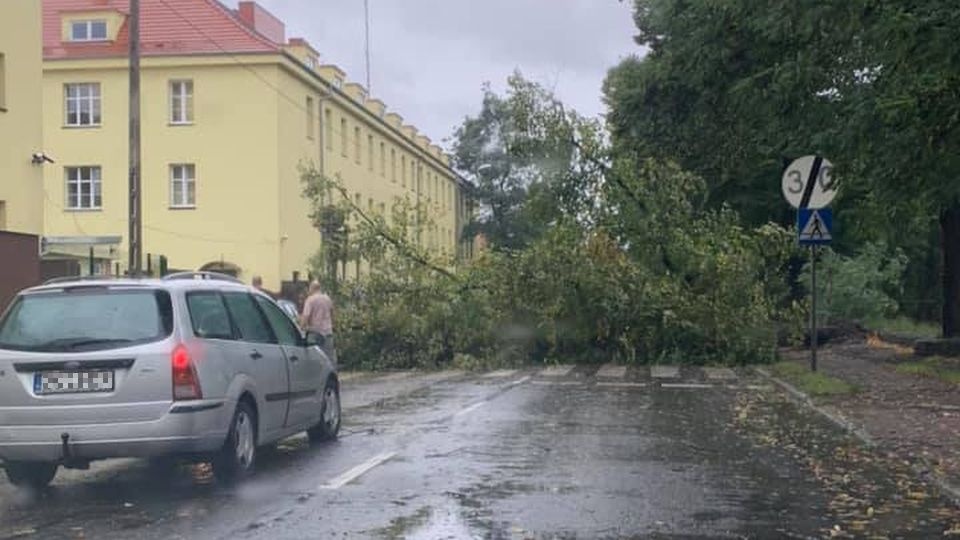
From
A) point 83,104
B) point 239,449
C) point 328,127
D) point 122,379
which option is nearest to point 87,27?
point 83,104

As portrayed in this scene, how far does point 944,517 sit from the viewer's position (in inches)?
327

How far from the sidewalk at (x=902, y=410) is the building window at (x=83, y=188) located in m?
31.5

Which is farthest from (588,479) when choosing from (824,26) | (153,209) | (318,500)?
(153,209)

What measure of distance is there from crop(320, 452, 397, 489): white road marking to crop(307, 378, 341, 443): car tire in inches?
49.0

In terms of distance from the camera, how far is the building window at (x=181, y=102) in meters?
45.7

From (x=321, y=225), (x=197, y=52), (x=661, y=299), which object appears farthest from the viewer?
(x=197, y=52)

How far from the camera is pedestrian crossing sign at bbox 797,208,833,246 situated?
61.5 ft

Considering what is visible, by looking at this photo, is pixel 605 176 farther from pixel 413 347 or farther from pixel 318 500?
pixel 318 500

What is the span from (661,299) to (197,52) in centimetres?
2697

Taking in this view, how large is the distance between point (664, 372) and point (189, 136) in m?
28.0

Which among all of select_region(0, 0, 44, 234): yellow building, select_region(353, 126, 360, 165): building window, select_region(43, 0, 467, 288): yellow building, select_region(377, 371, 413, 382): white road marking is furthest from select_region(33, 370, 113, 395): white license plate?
select_region(353, 126, 360, 165): building window

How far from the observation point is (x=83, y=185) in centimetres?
4666

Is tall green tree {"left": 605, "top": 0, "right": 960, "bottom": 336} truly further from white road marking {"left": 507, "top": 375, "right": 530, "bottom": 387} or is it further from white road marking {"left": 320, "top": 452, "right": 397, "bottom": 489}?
white road marking {"left": 320, "top": 452, "right": 397, "bottom": 489}

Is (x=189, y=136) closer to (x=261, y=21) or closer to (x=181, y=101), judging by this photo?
(x=181, y=101)
